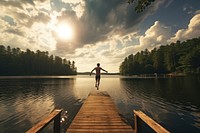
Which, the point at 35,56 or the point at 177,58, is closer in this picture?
the point at 177,58

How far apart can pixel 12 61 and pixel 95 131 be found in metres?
119

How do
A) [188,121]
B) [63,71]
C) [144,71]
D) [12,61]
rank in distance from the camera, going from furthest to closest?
[63,71], [144,71], [12,61], [188,121]

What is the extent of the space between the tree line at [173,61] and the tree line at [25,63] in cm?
7713

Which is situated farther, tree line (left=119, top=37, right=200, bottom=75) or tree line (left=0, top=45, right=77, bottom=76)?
tree line (left=0, top=45, right=77, bottom=76)

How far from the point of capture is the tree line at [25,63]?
10109cm

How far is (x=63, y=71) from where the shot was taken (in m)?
164

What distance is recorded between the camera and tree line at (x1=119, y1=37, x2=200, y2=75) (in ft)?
286

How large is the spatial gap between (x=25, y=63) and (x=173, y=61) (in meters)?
116

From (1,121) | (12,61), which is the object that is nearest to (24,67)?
(12,61)

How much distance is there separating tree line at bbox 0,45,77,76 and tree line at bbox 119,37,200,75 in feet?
253

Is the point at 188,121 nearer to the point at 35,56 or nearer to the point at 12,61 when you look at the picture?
the point at 12,61

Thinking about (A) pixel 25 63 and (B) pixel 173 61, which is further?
(A) pixel 25 63

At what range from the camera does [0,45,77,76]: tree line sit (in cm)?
10109

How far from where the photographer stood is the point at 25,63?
366 feet
